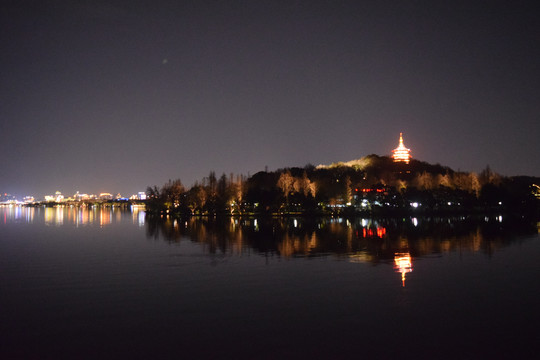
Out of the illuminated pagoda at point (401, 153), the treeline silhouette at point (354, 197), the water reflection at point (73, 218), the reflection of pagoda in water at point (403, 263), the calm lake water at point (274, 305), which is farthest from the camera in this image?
the illuminated pagoda at point (401, 153)

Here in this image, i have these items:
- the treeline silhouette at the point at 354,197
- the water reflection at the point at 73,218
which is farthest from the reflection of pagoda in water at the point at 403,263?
the treeline silhouette at the point at 354,197

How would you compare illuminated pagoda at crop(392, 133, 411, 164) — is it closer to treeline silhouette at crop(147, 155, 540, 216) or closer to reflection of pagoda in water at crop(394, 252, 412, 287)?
treeline silhouette at crop(147, 155, 540, 216)

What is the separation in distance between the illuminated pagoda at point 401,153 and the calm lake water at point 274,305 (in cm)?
13279

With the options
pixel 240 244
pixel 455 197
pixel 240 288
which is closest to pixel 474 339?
pixel 240 288

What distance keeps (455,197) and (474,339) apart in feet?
255

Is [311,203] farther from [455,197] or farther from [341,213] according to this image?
[455,197]

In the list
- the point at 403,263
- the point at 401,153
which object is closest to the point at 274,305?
the point at 403,263

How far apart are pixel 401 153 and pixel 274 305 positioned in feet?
485

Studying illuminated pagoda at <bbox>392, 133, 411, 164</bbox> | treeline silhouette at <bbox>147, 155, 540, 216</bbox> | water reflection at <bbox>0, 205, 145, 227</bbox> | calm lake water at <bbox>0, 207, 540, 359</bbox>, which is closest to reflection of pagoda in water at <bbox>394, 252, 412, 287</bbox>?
calm lake water at <bbox>0, 207, 540, 359</bbox>

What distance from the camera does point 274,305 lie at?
40.9 ft

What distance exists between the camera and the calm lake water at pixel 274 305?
9.14 meters

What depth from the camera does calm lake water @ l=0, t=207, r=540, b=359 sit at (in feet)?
30.0

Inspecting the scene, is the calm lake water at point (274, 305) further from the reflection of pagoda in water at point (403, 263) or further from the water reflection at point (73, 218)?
the water reflection at point (73, 218)

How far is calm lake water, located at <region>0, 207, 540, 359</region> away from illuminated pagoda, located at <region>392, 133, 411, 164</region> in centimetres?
13279
